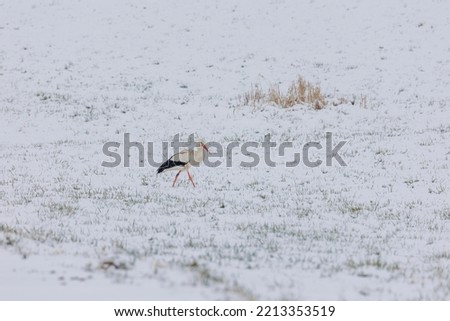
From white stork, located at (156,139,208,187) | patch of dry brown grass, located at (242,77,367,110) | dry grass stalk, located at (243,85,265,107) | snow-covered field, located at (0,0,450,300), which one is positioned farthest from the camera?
dry grass stalk, located at (243,85,265,107)

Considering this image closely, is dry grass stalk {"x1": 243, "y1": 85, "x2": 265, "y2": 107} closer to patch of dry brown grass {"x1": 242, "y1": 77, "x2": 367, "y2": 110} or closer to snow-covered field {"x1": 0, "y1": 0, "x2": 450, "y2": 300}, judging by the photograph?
patch of dry brown grass {"x1": 242, "y1": 77, "x2": 367, "y2": 110}

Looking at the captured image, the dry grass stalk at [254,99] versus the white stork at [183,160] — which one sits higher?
the dry grass stalk at [254,99]

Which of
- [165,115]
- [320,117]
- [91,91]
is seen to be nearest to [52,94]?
[91,91]

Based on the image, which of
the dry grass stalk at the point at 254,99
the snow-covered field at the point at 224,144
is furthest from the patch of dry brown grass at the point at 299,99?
the snow-covered field at the point at 224,144

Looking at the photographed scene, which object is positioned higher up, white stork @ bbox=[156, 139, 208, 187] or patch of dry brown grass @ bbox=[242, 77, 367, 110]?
patch of dry brown grass @ bbox=[242, 77, 367, 110]

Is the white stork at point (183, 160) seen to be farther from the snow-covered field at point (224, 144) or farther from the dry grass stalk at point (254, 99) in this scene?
the dry grass stalk at point (254, 99)

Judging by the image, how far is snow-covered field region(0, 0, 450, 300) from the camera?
5688mm

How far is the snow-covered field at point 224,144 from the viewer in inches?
224

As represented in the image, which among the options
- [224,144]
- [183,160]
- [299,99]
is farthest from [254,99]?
[183,160]

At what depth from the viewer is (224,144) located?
651 inches

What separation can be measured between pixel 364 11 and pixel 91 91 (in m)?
18.7

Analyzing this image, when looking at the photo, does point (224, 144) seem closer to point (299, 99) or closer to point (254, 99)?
point (254, 99)

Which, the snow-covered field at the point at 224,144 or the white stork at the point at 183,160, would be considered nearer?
the snow-covered field at the point at 224,144

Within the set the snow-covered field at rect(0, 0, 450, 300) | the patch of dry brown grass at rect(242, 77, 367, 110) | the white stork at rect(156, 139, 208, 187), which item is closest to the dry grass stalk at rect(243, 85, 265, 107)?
the patch of dry brown grass at rect(242, 77, 367, 110)
